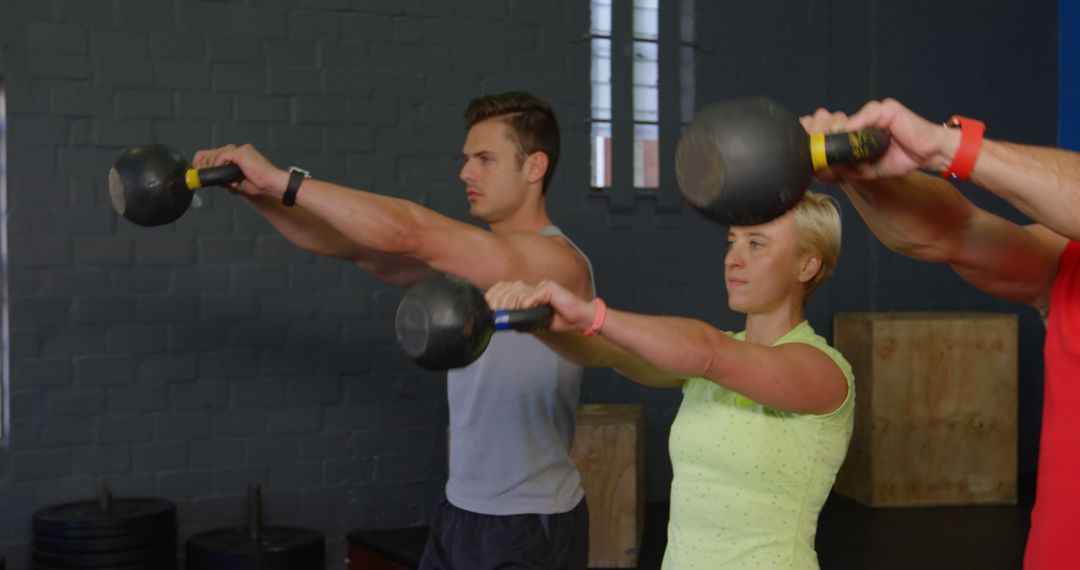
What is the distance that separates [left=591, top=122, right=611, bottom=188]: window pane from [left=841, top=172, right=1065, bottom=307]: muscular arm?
3.11 meters

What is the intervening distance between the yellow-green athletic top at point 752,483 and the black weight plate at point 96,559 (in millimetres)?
2433

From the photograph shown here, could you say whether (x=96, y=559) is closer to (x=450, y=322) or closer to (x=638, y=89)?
(x=450, y=322)

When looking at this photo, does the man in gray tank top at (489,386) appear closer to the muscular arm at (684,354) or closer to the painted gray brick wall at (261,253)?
the muscular arm at (684,354)

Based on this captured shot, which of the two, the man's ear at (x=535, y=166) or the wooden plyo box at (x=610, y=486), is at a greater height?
the man's ear at (x=535, y=166)

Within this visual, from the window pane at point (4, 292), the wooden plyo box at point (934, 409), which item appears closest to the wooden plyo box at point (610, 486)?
the wooden plyo box at point (934, 409)

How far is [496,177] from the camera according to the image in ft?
9.17

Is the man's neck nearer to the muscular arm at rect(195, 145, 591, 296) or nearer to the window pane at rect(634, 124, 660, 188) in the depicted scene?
the muscular arm at rect(195, 145, 591, 296)

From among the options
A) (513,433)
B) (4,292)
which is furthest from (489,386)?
(4,292)

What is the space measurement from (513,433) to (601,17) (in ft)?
9.25

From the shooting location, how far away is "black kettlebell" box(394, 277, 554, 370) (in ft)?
5.09

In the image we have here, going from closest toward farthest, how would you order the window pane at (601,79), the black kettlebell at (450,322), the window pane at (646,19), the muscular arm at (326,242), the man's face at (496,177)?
1. the black kettlebell at (450,322)
2. the muscular arm at (326,242)
3. the man's face at (496,177)
4. the window pane at (601,79)
5. the window pane at (646,19)

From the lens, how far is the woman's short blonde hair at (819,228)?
2.08m

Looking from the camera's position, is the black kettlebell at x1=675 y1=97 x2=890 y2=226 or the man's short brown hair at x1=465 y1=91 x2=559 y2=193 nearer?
the black kettlebell at x1=675 y1=97 x2=890 y2=226

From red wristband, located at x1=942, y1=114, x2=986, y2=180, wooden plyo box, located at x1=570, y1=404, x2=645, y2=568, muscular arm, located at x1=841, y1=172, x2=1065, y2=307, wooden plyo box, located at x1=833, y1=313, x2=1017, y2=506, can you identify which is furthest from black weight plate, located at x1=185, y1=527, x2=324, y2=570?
red wristband, located at x1=942, y1=114, x2=986, y2=180
